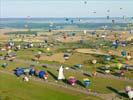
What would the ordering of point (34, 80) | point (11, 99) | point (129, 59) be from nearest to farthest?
1. point (11, 99)
2. point (34, 80)
3. point (129, 59)

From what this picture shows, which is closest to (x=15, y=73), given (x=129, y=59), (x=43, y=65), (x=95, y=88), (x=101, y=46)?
(x=43, y=65)

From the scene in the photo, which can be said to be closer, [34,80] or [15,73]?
[34,80]

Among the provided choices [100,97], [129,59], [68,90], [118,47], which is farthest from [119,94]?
[118,47]

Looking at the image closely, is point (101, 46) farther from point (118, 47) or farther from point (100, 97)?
point (100, 97)

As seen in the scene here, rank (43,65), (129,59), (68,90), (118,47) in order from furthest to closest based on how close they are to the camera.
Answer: (118,47) < (129,59) < (43,65) < (68,90)

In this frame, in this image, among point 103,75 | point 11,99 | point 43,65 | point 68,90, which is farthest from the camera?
point 43,65

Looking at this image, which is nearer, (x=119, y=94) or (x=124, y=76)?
(x=119, y=94)

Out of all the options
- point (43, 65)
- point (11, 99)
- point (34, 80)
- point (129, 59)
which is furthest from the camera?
point (129, 59)

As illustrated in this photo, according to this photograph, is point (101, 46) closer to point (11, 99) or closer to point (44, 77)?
point (44, 77)
